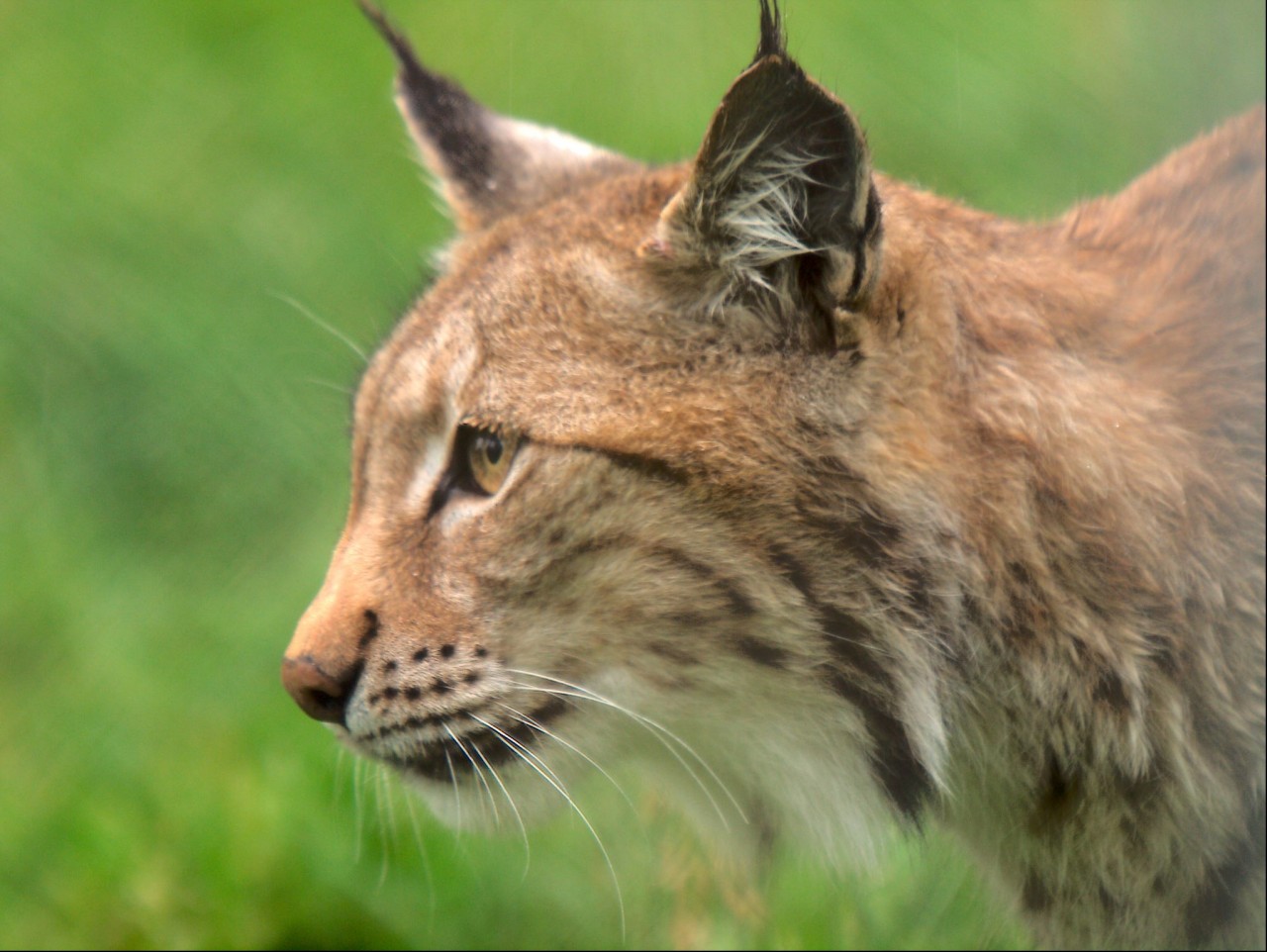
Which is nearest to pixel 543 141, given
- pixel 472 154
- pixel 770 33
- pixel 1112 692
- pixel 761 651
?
pixel 472 154

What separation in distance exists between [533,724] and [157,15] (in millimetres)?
6025

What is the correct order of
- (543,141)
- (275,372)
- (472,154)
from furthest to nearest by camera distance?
(275,372)
(543,141)
(472,154)

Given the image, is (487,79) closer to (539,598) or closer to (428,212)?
(428,212)

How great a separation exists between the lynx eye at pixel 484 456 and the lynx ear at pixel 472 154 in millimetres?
840

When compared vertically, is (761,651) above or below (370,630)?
above

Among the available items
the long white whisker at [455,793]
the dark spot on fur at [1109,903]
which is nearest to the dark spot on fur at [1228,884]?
the dark spot on fur at [1109,903]

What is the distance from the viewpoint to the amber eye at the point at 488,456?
9.68 ft

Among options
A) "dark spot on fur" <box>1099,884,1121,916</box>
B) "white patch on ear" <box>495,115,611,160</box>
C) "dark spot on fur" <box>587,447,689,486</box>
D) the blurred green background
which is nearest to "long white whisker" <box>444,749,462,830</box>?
the blurred green background

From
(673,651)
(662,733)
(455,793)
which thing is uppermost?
(673,651)

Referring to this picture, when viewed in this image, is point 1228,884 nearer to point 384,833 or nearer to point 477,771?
point 477,771

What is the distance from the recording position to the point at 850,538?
9.21 ft

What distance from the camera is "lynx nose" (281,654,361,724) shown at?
9.55 ft

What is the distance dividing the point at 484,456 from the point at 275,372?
10.3 ft

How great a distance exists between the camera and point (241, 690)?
4.88m
